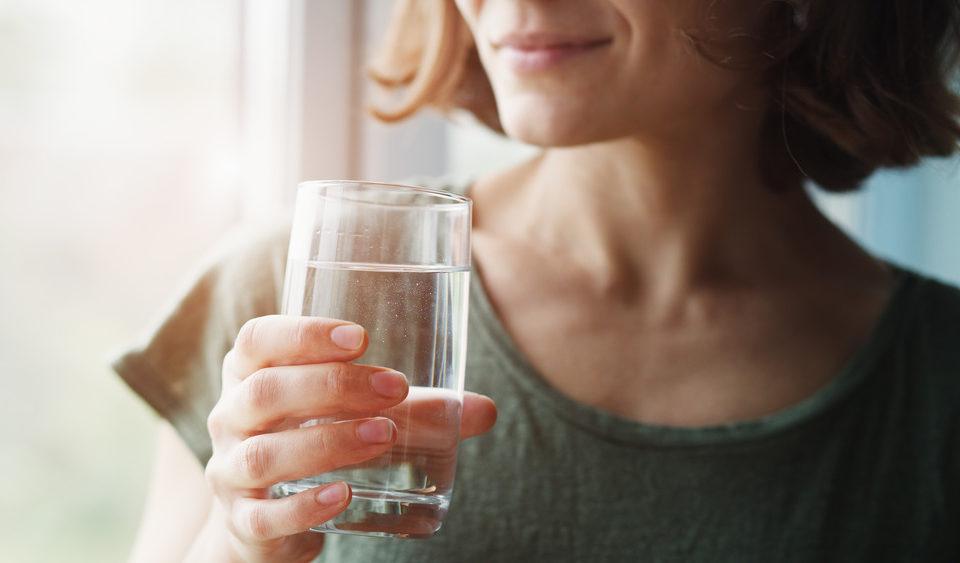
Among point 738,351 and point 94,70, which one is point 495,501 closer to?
point 738,351

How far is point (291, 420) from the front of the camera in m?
0.64

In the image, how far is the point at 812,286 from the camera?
121 cm

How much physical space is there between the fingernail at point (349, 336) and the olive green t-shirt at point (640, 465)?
42cm

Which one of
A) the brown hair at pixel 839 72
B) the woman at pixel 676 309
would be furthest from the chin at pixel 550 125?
the brown hair at pixel 839 72

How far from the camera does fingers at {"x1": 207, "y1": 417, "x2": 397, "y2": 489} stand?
0.61 m

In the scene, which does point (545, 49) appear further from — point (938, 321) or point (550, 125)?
point (938, 321)

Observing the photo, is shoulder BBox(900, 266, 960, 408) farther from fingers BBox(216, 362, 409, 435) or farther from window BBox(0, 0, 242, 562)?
window BBox(0, 0, 242, 562)

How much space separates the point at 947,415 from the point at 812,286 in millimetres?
222

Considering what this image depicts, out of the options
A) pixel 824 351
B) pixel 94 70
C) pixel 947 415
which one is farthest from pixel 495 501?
pixel 94 70

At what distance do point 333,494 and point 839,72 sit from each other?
721 millimetres

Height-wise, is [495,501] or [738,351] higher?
[738,351]

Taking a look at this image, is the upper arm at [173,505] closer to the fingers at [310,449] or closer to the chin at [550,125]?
the fingers at [310,449]

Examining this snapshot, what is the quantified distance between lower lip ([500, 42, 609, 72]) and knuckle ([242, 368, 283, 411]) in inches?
16.3

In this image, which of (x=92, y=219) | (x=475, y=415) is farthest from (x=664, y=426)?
(x=92, y=219)
